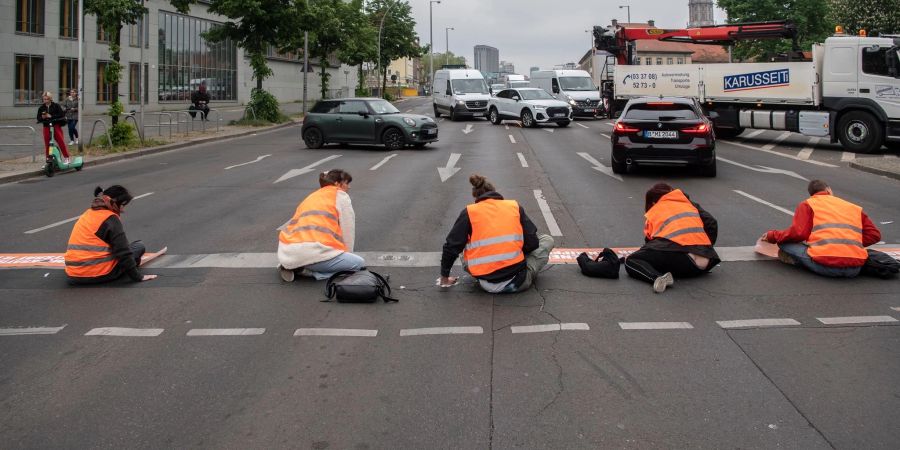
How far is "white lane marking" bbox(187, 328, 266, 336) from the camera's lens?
601cm

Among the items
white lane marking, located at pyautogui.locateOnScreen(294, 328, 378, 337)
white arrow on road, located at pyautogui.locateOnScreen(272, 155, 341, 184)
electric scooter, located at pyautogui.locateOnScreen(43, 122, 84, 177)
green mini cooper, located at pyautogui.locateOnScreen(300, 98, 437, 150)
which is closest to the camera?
white lane marking, located at pyautogui.locateOnScreen(294, 328, 378, 337)

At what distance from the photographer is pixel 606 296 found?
7.06 meters

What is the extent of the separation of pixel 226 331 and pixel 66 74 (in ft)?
122

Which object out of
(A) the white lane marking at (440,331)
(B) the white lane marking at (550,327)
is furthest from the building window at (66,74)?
(B) the white lane marking at (550,327)

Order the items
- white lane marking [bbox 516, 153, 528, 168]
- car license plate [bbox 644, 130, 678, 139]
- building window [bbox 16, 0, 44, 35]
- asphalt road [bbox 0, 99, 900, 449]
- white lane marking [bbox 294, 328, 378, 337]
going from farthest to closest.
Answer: building window [bbox 16, 0, 44, 35] < white lane marking [bbox 516, 153, 528, 168] < car license plate [bbox 644, 130, 678, 139] < white lane marking [bbox 294, 328, 378, 337] < asphalt road [bbox 0, 99, 900, 449]

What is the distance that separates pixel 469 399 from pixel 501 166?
13917mm

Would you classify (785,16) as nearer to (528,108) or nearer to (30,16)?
(528,108)

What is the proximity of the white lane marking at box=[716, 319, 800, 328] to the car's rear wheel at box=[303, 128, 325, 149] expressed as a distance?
19.0m

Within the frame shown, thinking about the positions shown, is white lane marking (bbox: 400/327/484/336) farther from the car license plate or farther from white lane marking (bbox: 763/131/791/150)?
white lane marking (bbox: 763/131/791/150)

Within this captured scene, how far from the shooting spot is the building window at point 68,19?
3733 centimetres

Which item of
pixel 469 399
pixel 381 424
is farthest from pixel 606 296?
pixel 381 424

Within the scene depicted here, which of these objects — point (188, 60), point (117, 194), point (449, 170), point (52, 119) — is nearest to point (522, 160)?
point (449, 170)

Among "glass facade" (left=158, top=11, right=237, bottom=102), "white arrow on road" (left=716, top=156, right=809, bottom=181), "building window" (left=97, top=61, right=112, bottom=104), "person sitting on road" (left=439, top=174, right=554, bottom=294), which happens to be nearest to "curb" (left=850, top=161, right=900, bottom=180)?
"white arrow on road" (left=716, top=156, right=809, bottom=181)

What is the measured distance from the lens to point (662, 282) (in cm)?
716
